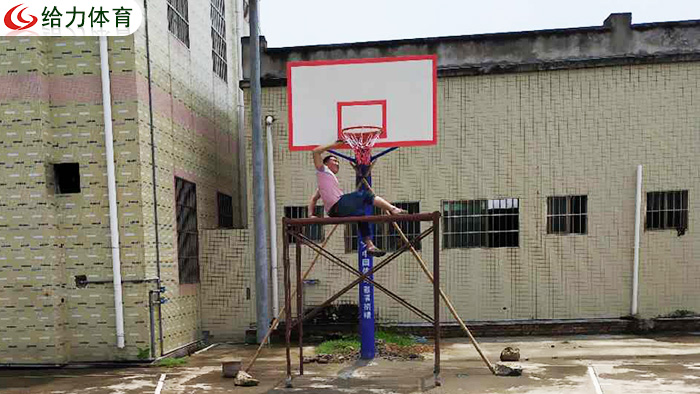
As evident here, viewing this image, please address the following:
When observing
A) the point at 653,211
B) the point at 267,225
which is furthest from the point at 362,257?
the point at 653,211

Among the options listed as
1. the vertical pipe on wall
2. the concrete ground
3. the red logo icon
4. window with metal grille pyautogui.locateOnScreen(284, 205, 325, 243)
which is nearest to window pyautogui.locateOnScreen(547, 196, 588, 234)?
the concrete ground

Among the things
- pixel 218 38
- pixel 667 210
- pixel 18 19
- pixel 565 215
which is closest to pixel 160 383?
pixel 18 19

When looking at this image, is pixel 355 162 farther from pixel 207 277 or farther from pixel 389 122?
pixel 207 277

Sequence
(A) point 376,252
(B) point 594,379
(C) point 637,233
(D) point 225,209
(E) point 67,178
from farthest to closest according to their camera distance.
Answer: (D) point 225,209, (C) point 637,233, (E) point 67,178, (A) point 376,252, (B) point 594,379

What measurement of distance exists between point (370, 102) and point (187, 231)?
5.51 metres

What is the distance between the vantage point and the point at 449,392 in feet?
25.3

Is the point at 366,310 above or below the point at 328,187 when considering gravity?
below

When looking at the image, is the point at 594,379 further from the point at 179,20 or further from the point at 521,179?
the point at 179,20

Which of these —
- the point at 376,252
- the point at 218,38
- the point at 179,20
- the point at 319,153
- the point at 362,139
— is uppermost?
the point at 218,38

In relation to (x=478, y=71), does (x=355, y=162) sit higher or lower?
lower

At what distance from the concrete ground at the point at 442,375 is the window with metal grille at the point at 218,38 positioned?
8599 millimetres

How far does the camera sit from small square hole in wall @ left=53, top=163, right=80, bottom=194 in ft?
33.2

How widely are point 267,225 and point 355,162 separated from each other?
3844 millimetres

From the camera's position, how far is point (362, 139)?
31.4 ft
